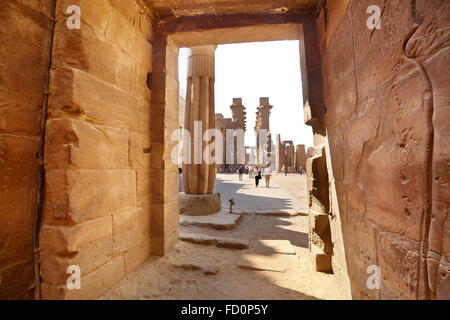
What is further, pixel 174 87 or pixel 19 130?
pixel 174 87

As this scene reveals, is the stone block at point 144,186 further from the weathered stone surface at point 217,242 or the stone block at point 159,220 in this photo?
the weathered stone surface at point 217,242

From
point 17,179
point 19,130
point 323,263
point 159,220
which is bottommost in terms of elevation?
point 323,263

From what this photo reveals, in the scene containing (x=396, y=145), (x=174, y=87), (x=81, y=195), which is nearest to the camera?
(x=396, y=145)

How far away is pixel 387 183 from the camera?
125 centimetres

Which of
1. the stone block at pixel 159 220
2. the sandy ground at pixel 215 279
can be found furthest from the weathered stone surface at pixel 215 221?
the stone block at pixel 159 220

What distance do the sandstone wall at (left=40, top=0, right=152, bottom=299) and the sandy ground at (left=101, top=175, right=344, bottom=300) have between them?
8.9 inches

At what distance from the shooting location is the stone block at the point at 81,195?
62.2 inches

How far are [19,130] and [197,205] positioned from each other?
430cm

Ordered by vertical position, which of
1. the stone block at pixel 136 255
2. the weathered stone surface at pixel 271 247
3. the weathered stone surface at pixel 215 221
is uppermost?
the stone block at pixel 136 255

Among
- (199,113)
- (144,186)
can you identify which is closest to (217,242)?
(144,186)

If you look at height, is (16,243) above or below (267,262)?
above

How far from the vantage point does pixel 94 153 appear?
180cm

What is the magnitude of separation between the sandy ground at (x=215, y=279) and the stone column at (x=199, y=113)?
2956 mm

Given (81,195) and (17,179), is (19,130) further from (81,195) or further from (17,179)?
(81,195)
